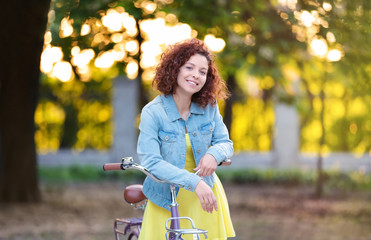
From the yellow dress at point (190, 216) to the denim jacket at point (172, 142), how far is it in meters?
0.06

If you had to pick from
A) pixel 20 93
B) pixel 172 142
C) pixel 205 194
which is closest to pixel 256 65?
pixel 20 93

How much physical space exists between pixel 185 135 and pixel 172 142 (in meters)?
0.09

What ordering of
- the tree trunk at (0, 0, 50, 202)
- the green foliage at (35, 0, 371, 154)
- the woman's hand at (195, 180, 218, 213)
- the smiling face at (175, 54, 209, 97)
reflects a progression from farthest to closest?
1. the tree trunk at (0, 0, 50, 202)
2. the green foliage at (35, 0, 371, 154)
3. the smiling face at (175, 54, 209, 97)
4. the woman's hand at (195, 180, 218, 213)

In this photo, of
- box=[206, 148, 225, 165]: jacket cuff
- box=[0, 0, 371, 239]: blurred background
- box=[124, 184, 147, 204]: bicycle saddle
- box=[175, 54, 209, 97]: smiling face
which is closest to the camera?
box=[206, 148, 225, 165]: jacket cuff

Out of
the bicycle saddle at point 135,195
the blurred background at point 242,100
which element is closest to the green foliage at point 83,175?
the blurred background at point 242,100

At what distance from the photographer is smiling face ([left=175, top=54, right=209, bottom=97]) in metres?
3.28

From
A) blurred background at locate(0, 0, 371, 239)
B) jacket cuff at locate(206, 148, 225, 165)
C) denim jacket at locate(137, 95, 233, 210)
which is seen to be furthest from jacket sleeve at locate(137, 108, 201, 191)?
blurred background at locate(0, 0, 371, 239)

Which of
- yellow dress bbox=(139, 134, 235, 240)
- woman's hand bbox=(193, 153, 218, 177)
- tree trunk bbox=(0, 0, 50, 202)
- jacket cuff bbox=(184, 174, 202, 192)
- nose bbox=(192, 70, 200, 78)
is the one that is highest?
tree trunk bbox=(0, 0, 50, 202)

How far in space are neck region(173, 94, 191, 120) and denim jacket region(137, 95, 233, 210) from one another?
3cm

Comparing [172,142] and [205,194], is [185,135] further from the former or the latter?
[205,194]

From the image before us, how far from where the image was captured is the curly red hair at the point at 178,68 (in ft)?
10.9

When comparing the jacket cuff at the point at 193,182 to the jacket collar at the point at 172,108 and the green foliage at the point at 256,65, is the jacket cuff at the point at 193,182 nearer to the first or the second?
the jacket collar at the point at 172,108

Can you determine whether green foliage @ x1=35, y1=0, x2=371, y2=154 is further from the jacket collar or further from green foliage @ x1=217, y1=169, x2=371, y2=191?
the jacket collar

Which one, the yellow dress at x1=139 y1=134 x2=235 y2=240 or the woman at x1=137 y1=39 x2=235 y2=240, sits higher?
the woman at x1=137 y1=39 x2=235 y2=240
